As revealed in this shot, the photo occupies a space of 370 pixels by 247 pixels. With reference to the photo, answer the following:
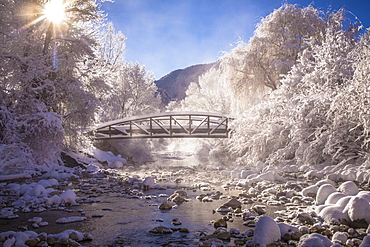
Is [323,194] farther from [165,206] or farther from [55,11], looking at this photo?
[55,11]

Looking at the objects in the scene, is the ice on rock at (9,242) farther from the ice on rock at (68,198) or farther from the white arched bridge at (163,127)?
the white arched bridge at (163,127)

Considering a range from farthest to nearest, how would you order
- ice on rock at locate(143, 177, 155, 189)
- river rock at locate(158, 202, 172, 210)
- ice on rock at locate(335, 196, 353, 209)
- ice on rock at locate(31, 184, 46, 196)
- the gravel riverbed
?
1. ice on rock at locate(143, 177, 155, 189)
2. ice on rock at locate(31, 184, 46, 196)
3. river rock at locate(158, 202, 172, 210)
4. ice on rock at locate(335, 196, 353, 209)
5. the gravel riverbed

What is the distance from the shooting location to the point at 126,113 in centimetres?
2527

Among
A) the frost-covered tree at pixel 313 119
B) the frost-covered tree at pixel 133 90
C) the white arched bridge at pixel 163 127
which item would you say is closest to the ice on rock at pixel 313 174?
the frost-covered tree at pixel 313 119

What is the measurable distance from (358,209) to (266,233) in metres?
1.61

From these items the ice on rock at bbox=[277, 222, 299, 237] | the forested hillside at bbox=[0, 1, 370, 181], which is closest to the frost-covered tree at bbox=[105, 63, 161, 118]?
the forested hillside at bbox=[0, 1, 370, 181]

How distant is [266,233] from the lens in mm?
3656

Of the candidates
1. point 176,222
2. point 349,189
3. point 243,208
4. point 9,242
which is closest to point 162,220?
point 176,222

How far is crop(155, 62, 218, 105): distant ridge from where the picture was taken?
93.2 m

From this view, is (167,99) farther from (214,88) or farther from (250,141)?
(250,141)

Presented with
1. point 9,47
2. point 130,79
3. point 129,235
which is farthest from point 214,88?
point 129,235

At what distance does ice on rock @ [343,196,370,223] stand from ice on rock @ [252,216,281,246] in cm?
131

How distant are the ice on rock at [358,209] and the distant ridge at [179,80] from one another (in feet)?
277

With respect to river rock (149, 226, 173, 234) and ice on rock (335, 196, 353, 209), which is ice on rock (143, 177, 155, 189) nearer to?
river rock (149, 226, 173, 234)
